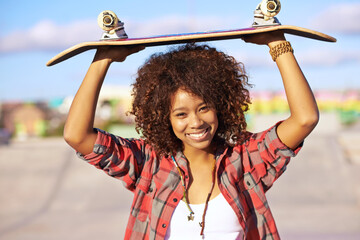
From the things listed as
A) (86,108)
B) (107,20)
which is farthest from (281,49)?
(86,108)

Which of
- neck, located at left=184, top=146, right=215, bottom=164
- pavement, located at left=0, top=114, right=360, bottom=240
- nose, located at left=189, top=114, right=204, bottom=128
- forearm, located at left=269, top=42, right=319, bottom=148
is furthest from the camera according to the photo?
pavement, located at left=0, top=114, right=360, bottom=240

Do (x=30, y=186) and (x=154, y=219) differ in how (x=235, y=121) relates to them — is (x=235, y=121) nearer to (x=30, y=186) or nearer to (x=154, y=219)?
(x=154, y=219)

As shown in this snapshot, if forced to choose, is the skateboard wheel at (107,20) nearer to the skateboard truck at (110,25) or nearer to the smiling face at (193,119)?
the skateboard truck at (110,25)

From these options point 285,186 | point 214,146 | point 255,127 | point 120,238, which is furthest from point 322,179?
point 255,127

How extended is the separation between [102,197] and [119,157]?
21.8 ft

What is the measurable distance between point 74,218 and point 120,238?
145cm

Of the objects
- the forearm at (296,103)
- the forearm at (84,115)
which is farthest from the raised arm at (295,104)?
the forearm at (84,115)

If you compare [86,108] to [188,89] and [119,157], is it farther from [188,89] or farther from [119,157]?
[188,89]

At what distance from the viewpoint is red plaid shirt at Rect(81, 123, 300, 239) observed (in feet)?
6.26

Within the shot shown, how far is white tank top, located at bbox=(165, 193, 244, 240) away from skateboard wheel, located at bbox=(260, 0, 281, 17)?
31.2 inches

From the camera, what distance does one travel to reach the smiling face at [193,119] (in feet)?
6.26

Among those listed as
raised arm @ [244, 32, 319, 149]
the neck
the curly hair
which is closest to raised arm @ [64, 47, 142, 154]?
the curly hair

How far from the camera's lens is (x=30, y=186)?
908cm

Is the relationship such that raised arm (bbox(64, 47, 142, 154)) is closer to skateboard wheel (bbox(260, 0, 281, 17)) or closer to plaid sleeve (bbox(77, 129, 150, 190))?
plaid sleeve (bbox(77, 129, 150, 190))
